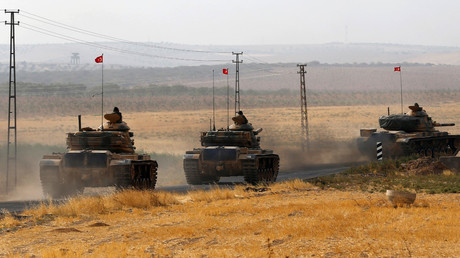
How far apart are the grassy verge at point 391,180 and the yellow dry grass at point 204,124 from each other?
1156 inches

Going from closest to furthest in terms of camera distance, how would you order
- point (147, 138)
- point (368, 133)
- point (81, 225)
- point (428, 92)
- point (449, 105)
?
point (81, 225) < point (368, 133) < point (147, 138) < point (449, 105) < point (428, 92)

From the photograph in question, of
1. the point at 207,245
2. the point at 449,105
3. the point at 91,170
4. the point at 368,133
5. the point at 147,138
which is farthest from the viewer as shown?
the point at 449,105

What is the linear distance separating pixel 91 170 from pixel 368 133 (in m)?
24.0

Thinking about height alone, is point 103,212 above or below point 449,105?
below

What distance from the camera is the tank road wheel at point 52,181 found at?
3041 centimetres

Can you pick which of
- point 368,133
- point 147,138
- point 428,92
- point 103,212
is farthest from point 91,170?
point 428,92

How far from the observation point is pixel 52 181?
100 feet

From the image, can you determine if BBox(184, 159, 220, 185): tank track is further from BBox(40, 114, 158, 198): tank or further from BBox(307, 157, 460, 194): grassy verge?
BBox(307, 157, 460, 194): grassy verge

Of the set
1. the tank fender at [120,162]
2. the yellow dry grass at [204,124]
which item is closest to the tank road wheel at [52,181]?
the tank fender at [120,162]

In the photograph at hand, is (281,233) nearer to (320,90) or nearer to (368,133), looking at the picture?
(368,133)

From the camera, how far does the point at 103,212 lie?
24.5 meters

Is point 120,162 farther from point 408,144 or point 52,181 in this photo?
point 408,144

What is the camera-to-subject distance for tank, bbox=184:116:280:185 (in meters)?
35.0

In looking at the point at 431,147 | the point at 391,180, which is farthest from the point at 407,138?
the point at 391,180
